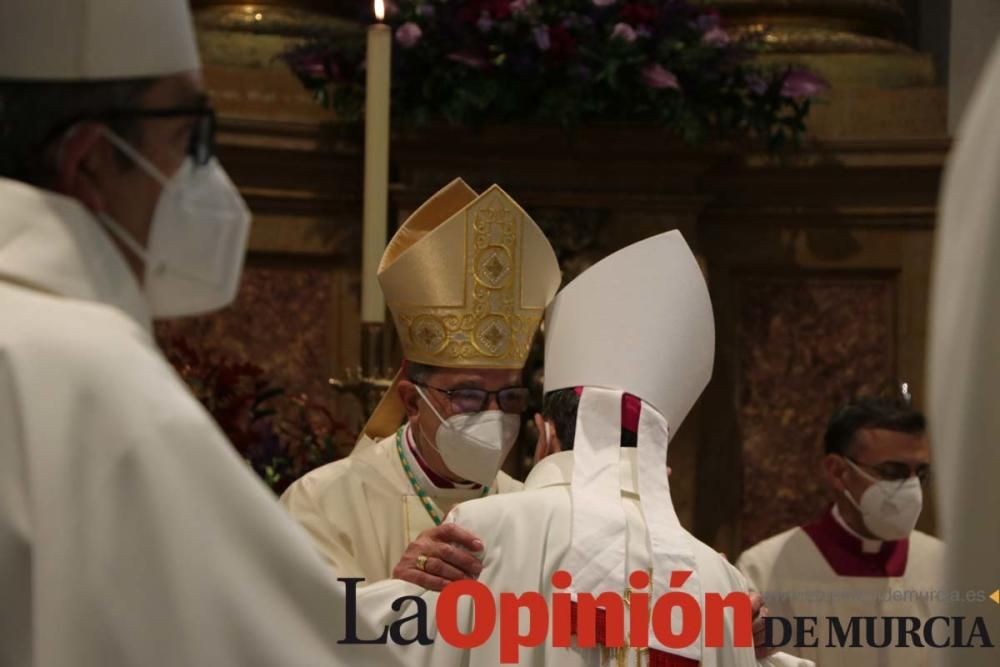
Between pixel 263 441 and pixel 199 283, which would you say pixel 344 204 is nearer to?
pixel 263 441

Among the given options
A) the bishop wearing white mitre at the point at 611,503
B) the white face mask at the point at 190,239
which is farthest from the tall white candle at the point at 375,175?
the white face mask at the point at 190,239

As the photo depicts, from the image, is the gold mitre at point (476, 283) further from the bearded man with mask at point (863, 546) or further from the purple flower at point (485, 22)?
the bearded man with mask at point (863, 546)

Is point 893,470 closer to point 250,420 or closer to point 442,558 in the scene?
point 250,420

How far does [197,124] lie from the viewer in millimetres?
2186

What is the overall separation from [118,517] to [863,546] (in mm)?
4131

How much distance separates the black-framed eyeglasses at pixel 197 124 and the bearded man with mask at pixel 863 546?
3529 millimetres

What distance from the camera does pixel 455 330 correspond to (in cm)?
439

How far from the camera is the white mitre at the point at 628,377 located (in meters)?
3.44

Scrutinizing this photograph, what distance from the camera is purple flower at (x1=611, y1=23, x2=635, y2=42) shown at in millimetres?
5445

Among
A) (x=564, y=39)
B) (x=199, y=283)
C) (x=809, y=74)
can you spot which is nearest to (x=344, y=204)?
(x=564, y=39)

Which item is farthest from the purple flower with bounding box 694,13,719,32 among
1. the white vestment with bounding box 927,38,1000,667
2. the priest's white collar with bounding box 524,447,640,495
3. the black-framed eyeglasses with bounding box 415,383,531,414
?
the white vestment with bounding box 927,38,1000,667

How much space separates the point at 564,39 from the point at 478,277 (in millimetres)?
1245

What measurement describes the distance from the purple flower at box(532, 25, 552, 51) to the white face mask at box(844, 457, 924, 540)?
1.47 metres

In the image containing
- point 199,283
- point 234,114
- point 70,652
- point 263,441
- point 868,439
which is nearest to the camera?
point 70,652
